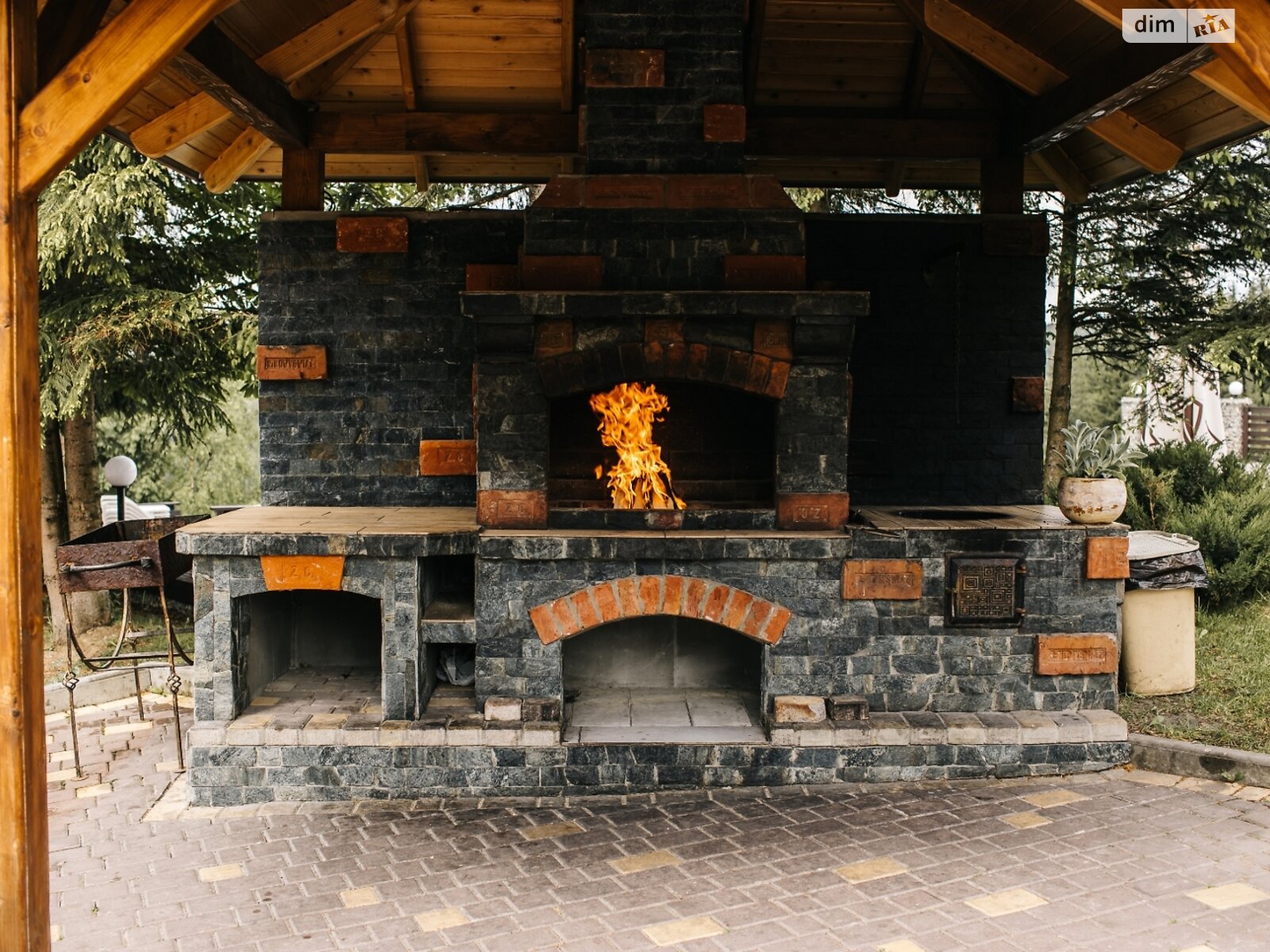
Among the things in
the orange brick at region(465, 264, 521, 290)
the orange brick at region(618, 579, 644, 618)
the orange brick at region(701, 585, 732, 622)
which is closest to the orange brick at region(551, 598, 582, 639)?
the orange brick at region(618, 579, 644, 618)

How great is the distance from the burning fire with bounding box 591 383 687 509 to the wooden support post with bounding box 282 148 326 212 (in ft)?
9.46

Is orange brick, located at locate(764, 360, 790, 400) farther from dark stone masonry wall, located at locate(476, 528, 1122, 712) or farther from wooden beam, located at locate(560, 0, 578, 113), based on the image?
wooden beam, located at locate(560, 0, 578, 113)

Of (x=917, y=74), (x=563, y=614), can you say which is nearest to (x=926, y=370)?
(x=917, y=74)

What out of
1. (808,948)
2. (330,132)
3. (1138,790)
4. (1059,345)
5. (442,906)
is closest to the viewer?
(808,948)

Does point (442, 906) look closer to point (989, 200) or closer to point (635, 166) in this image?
point (635, 166)

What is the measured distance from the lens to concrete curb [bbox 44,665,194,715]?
7.18 meters

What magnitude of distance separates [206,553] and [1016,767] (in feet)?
15.5

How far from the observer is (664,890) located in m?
4.38

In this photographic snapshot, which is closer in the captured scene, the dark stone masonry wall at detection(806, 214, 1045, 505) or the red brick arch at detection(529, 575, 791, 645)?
the red brick arch at detection(529, 575, 791, 645)

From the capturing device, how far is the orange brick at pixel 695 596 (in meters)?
5.64

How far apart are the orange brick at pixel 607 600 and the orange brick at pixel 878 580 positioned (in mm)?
1307

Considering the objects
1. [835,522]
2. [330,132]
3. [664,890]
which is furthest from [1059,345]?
[664,890]

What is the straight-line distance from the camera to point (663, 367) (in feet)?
18.7

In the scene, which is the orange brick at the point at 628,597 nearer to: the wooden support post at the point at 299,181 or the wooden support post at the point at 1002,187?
the wooden support post at the point at 299,181
